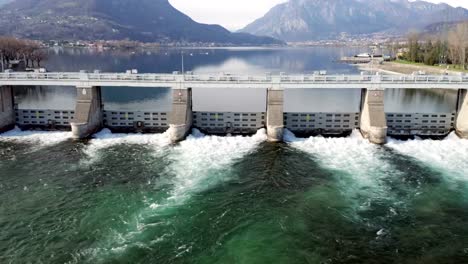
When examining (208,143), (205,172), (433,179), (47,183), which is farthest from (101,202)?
(433,179)

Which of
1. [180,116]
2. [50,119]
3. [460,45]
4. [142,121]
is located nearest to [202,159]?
[180,116]

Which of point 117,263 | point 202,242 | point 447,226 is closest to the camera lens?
point 117,263

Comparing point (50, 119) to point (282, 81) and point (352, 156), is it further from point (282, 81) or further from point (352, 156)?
point (352, 156)

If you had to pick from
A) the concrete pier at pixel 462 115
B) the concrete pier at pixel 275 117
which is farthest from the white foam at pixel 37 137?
the concrete pier at pixel 462 115

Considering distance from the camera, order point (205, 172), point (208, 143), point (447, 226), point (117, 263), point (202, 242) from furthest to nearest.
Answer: point (208, 143) < point (205, 172) < point (447, 226) < point (202, 242) < point (117, 263)

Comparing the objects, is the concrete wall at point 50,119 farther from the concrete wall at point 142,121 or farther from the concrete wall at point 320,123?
the concrete wall at point 320,123

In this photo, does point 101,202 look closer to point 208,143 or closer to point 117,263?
point 117,263

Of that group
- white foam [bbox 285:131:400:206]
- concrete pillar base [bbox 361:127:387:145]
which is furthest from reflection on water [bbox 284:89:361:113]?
concrete pillar base [bbox 361:127:387:145]
